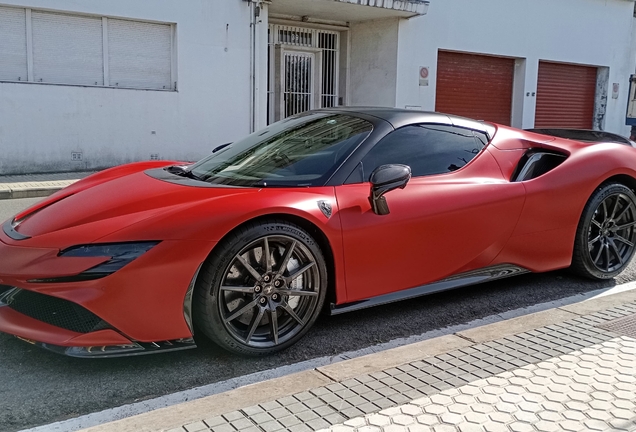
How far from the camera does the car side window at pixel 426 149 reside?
3.64 meters

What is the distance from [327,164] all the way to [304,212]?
0.48 m

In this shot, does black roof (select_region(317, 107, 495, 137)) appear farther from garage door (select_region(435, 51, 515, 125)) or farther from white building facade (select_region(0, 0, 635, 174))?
garage door (select_region(435, 51, 515, 125))

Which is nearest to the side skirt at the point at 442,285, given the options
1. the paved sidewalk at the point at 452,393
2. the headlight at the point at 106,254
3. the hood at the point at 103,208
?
the paved sidewalk at the point at 452,393

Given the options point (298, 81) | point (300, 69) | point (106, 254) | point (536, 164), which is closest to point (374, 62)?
point (300, 69)

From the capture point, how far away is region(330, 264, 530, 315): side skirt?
11.1ft

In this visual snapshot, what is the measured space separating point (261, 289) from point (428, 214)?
45.4 inches

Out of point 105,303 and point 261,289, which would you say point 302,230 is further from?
point 105,303

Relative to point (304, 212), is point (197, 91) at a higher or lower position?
higher

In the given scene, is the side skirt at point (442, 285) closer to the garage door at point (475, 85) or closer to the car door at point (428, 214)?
the car door at point (428, 214)

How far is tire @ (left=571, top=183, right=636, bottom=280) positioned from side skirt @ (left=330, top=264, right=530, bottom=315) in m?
0.61

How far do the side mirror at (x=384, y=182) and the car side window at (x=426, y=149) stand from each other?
0.16 metres

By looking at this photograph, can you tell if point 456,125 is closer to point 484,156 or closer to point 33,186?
point 484,156

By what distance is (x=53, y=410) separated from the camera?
102 inches

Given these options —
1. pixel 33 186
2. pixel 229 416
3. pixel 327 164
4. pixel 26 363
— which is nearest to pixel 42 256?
pixel 26 363
